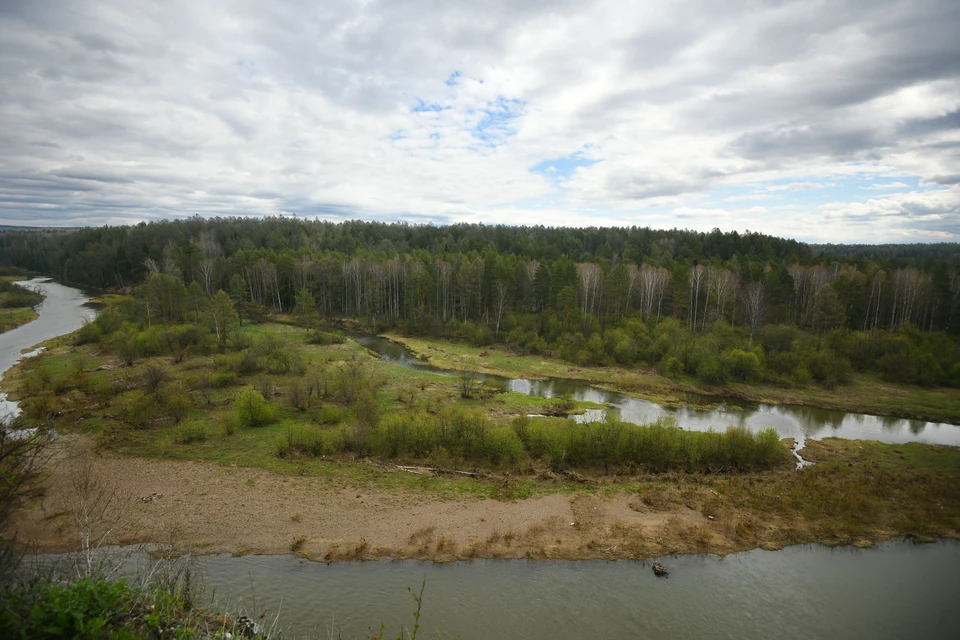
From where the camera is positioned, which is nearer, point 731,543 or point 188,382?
point 731,543

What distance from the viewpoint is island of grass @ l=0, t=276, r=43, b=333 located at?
63.5m

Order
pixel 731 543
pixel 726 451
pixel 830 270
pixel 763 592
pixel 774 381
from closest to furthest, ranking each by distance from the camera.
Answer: pixel 763 592 < pixel 731 543 < pixel 726 451 < pixel 774 381 < pixel 830 270

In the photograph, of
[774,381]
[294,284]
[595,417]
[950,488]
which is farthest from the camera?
[294,284]

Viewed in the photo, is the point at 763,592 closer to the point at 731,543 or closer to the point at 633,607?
the point at 731,543

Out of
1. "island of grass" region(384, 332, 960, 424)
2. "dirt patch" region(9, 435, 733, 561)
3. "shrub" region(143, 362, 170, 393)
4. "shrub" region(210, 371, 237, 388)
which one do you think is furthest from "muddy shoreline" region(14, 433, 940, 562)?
"island of grass" region(384, 332, 960, 424)

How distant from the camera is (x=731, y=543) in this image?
67.5ft

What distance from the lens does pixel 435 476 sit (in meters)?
24.9

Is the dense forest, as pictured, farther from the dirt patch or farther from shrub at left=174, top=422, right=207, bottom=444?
the dirt patch

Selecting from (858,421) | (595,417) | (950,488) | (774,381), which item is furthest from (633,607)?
(774,381)

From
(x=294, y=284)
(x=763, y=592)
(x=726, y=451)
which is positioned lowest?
(x=763, y=592)

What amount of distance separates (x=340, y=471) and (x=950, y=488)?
33.7 meters

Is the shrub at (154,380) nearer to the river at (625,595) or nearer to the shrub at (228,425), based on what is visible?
the shrub at (228,425)

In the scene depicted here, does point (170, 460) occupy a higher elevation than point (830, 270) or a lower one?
lower

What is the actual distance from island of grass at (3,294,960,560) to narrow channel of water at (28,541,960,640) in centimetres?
97
